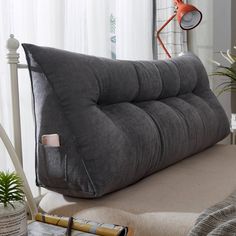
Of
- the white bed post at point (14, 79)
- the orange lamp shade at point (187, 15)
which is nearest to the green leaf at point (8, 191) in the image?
the white bed post at point (14, 79)

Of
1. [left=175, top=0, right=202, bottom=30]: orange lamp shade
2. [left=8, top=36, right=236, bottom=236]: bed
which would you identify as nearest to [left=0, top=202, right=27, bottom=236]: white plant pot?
[left=8, top=36, right=236, bottom=236]: bed

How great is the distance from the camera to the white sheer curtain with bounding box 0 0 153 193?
4.52 ft

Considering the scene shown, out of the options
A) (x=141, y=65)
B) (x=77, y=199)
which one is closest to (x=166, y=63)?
(x=141, y=65)

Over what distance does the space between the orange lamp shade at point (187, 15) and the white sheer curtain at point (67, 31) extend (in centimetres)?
29

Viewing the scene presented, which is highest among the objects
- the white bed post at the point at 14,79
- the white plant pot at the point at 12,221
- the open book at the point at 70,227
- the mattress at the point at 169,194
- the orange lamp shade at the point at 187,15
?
the orange lamp shade at the point at 187,15

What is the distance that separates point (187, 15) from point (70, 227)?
1.49 m

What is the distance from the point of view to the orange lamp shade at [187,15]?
6.49ft

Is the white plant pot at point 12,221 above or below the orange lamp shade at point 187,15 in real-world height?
below

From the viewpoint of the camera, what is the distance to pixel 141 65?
55.6 inches

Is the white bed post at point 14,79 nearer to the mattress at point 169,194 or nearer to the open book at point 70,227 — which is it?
the mattress at point 169,194

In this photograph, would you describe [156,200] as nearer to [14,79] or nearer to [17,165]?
[17,165]

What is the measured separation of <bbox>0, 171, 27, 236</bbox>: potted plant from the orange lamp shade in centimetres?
144

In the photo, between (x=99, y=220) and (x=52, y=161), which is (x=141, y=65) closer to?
(x=52, y=161)

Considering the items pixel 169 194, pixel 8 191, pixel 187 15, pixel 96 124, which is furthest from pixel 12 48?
pixel 187 15
